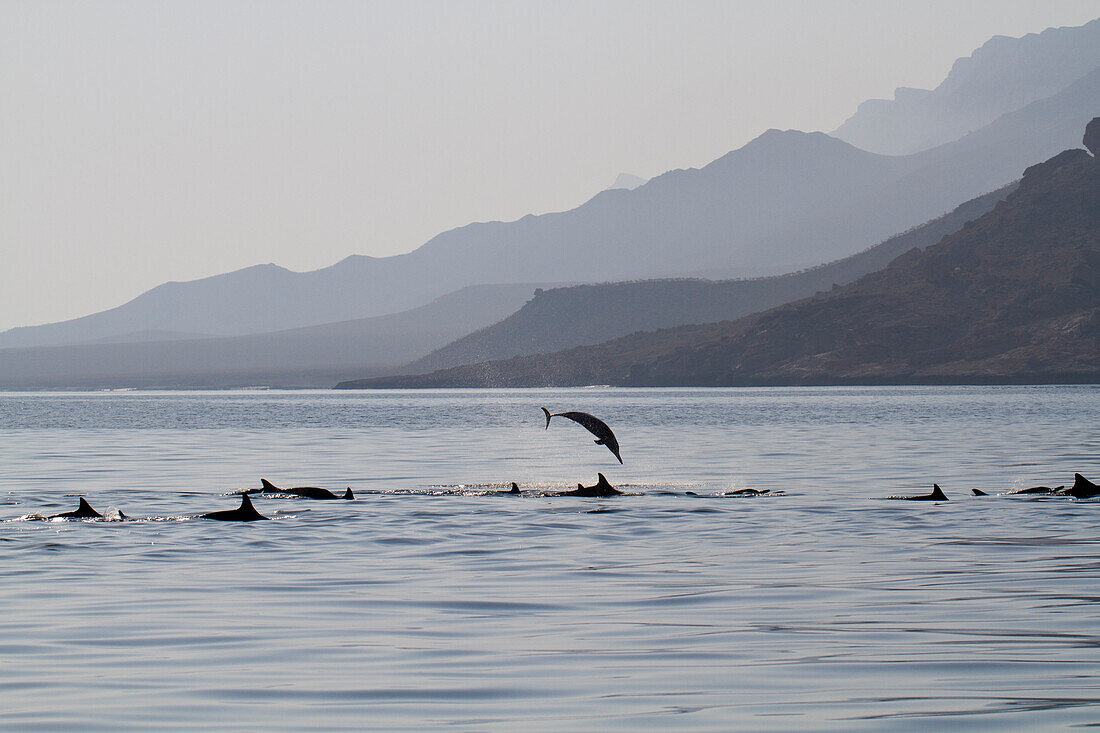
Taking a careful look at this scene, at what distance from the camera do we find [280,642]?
52.4 ft

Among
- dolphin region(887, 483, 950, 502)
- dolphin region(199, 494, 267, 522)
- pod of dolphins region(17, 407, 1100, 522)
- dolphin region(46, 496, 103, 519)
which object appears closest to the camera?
pod of dolphins region(17, 407, 1100, 522)

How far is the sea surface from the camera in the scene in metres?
12.4

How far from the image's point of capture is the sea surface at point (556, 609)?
40.8 feet

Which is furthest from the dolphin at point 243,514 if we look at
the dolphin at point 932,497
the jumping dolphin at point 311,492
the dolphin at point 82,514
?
the dolphin at point 932,497

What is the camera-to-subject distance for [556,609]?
18453 millimetres

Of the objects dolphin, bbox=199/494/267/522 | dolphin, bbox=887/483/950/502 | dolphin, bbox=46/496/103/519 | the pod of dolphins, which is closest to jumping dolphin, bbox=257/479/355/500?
the pod of dolphins

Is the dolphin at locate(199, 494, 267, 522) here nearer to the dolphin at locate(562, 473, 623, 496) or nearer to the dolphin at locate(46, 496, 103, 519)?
the dolphin at locate(46, 496, 103, 519)

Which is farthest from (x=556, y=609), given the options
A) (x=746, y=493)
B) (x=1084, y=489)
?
(x=1084, y=489)

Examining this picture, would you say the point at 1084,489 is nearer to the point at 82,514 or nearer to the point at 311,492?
the point at 311,492

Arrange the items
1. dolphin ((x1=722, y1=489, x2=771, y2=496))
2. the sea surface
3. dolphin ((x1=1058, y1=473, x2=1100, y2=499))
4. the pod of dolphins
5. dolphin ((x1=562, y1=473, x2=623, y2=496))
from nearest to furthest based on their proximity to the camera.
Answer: the sea surface → the pod of dolphins → dolphin ((x1=1058, y1=473, x2=1100, y2=499)) → dolphin ((x1=722, y1=489, x2=771, y2=496)) → dolphin ((x1=562, y1=473, x2=623, y2=496))

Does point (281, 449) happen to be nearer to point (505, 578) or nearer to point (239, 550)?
point (239, 550)

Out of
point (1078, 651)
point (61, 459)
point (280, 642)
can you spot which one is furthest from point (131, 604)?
point (61, 459)

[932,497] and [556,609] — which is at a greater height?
[556,609]

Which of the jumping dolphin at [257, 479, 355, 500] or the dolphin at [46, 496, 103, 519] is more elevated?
the dolphin at [46, 496, 103, 519]
